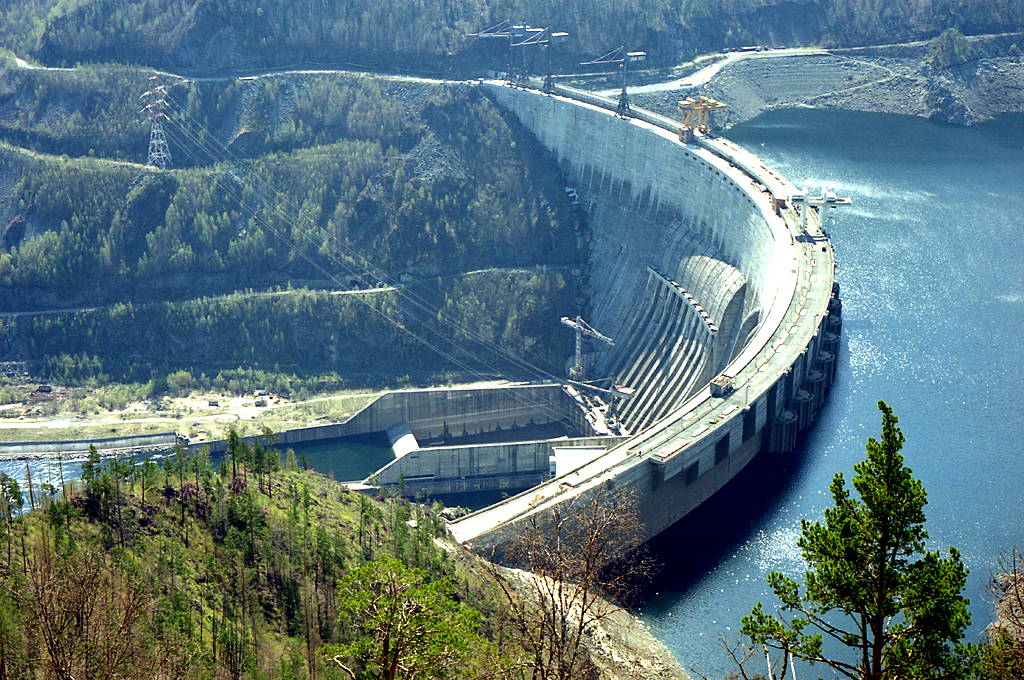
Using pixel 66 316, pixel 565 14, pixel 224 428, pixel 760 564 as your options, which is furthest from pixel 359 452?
pixel 565 14

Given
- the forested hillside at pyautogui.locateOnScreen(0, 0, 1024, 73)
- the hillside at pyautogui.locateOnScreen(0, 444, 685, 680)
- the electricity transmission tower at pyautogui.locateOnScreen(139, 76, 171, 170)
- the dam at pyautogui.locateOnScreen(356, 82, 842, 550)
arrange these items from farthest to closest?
the forested hillside at pyautogui.locateOnScreen(0, 0, 1024, 73)
the electricity transmission tower at pyautogui.locateOnScreen(139, 76, 171, 170)
the dam at pyautogui.locateOnScreen(356, 82, 842, 550)
the hillside at pyautogui.locateOnScreen(0, 444, 685, 680)

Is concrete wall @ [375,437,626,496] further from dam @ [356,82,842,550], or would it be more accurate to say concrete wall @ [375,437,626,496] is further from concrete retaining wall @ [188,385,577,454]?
concrete retaining wall @ [188,385,577,454]

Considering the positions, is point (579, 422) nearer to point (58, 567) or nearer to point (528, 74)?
point (528, 74)

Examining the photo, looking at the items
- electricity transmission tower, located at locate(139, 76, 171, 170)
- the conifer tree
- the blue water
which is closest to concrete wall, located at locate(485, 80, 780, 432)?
the blue water

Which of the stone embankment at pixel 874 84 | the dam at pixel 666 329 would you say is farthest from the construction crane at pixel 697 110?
the stone embankment at pixel 874 84

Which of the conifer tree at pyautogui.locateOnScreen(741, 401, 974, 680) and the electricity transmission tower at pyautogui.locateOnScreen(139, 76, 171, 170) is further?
the electricity transmission tower at pyautogui.locateOnScreen(139, 76, 171, 170)

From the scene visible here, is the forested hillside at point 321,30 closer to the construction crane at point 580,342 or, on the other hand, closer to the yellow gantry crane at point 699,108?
the yellow gantry crane at point 699,108
